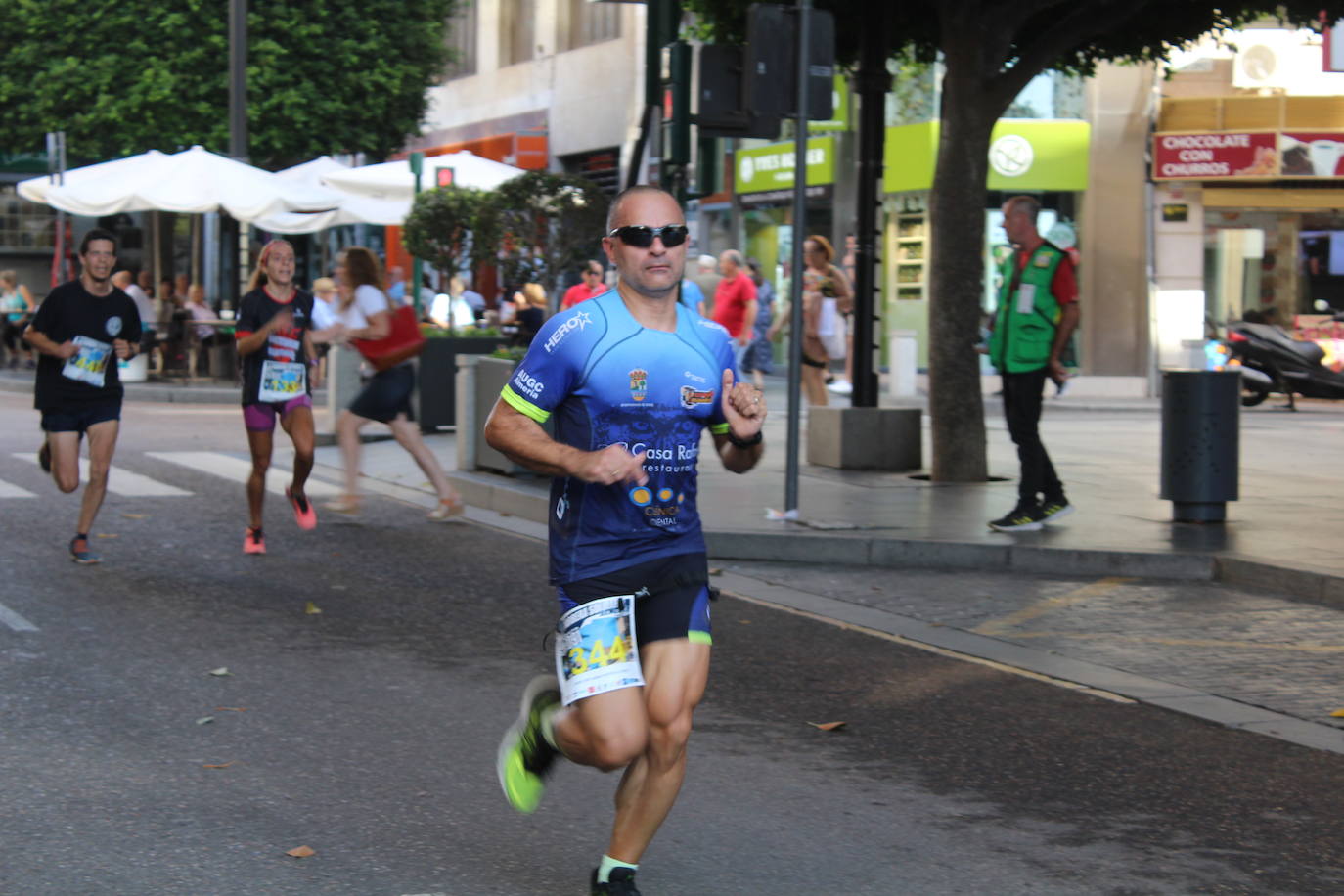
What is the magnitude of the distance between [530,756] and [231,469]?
1061cm

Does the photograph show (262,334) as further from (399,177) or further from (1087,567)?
(399,177)

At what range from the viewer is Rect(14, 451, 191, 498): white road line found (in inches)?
504

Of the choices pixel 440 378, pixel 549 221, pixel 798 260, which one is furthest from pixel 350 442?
pixel 549 221

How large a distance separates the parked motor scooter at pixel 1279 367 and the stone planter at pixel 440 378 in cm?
1056

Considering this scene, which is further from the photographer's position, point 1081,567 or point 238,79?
point 238,79

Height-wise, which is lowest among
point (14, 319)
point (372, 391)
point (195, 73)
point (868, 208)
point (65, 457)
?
point (65, 457)

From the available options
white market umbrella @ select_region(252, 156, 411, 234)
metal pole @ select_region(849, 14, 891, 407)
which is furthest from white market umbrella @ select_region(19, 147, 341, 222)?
metal pole @ select_region(849, 14, 891, 407)

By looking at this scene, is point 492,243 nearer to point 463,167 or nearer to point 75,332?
point 463,167

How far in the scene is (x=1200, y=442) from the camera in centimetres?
1083

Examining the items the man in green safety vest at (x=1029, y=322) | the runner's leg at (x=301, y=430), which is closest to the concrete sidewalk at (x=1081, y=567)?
the man in green safety vest at (x=1029, y=322)

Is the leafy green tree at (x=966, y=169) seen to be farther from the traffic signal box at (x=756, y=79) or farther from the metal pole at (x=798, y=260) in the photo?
the metal pole at (x=798, y=260)

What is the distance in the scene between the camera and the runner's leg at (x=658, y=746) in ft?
13.7

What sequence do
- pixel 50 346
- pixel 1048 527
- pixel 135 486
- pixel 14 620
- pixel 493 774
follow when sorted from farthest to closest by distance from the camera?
pixel 135 486 → pixel 1048 527 → pixel 50 346 → pixel 14 620 → pixel 493 774

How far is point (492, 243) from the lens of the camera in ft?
62.1
